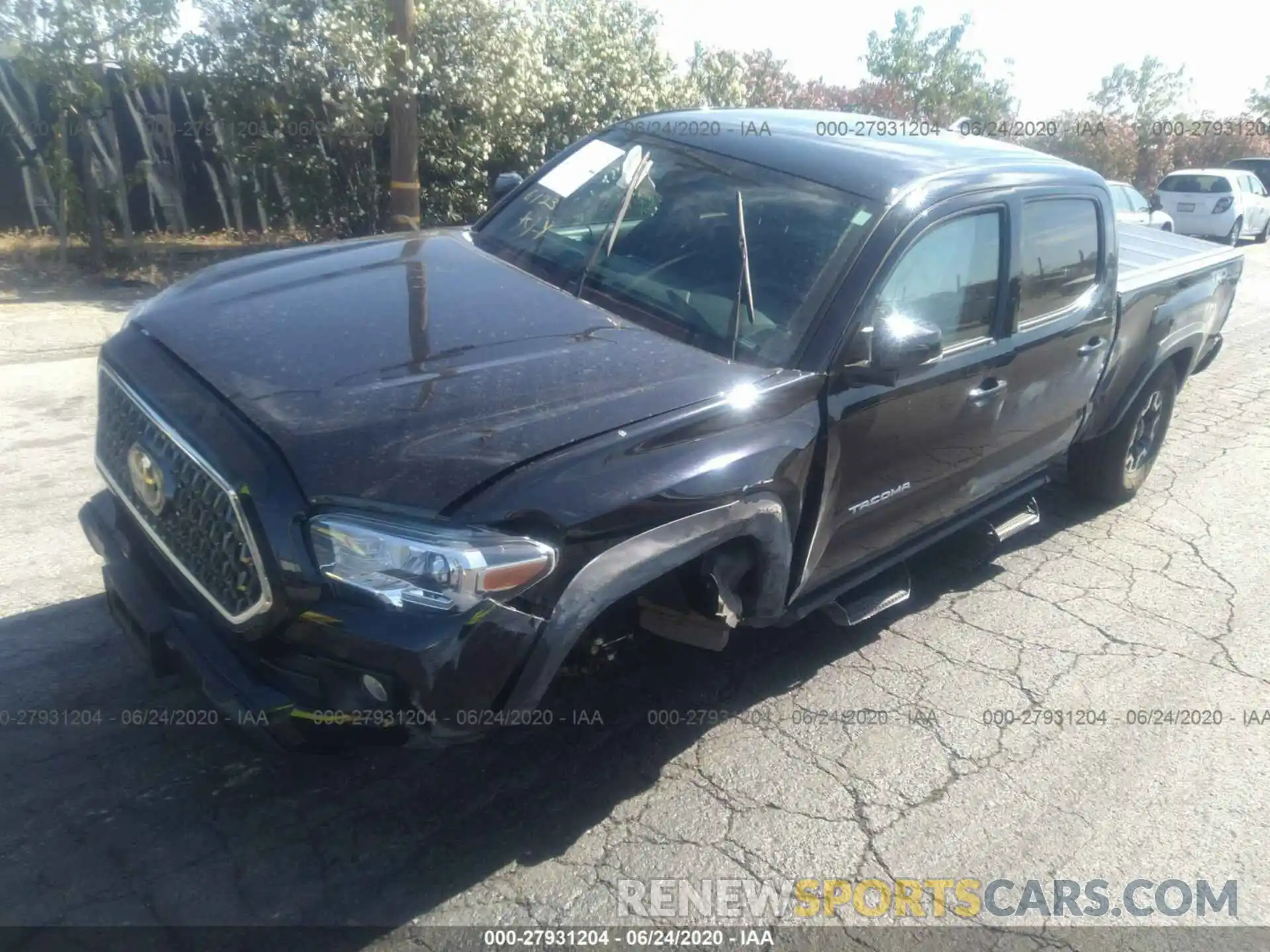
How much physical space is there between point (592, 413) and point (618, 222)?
4.41 feet

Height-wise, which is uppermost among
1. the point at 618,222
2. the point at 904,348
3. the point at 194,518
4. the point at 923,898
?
the point at 618,222

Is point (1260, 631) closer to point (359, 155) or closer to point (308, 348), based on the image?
point (308, 348)

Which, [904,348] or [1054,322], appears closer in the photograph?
[904,348]

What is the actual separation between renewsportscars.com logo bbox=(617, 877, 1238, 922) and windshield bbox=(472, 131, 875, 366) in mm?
1577

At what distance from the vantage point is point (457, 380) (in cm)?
282

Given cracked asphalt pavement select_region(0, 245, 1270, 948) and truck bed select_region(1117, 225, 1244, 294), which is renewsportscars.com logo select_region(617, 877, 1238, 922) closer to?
cracked asphalt pavement select_region(0, 245, 1270, 948)

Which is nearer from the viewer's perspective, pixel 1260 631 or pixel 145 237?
pixel 1260 631

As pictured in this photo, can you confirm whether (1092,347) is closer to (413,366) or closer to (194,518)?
(413,366)

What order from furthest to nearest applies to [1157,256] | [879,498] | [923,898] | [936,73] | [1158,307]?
[936,73] → [1157,256] → [1158,307] → [879,498] → [923,898]

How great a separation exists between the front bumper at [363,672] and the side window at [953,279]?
1839 mm

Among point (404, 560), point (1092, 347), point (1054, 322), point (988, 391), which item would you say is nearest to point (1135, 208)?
point (1092, 347)

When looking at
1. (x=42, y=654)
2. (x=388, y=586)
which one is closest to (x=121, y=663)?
(x=42, y=654)

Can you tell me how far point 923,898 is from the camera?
9.68 feet

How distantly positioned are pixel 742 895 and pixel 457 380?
164 cm
